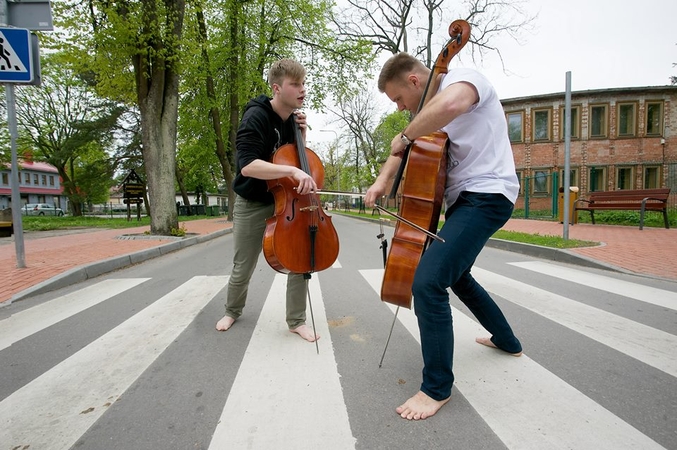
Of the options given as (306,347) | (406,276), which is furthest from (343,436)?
(306,347)

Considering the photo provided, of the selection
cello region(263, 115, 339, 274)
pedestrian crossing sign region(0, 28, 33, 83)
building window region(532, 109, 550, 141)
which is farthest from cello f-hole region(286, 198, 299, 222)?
building window region(532, 109, 550, 141)

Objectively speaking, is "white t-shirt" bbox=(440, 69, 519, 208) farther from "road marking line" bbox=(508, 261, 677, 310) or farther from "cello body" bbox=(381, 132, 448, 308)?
"road marking line" bbox=(508, 261, 677, 310)

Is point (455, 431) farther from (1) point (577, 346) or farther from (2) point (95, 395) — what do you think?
(2) point (95, 395)

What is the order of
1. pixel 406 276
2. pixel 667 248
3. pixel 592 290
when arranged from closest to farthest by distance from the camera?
pixel 406 276 → pixel 592 290 → pixel 667 248

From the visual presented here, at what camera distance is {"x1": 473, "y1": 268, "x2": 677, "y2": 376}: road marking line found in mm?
2287

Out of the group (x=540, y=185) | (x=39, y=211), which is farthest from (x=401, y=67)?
(x=39, y=211)

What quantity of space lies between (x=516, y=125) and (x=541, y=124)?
1548mm

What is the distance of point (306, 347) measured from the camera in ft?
8.36

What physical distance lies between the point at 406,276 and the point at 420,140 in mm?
718

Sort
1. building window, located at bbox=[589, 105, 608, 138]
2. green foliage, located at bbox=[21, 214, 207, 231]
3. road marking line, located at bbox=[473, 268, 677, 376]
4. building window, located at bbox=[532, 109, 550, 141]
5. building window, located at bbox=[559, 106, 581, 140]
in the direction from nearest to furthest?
road marking line, located at bbox=[473, 268, 677, 376] < green foliage, located at bbox=[21, 214, 207, 231] < building window, located at bbox=[589, 105, 608, 138] < building window, located at bbox=[559, 106, 581, 140] < building window, located at bbox=[532, 109, 550, 141]

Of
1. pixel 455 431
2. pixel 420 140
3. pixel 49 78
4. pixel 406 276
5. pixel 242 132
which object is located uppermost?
pixel 49 78

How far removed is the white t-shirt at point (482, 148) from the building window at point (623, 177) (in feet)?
88.7

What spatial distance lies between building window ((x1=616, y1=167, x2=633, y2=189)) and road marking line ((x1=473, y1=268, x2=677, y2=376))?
2485cm

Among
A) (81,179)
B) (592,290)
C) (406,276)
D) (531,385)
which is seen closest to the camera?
(406,276)
